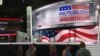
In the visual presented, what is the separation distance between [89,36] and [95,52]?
2.89m

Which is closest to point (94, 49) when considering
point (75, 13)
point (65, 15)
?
point (75, 13)

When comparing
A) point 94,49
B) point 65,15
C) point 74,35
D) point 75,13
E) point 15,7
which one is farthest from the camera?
point 15,7

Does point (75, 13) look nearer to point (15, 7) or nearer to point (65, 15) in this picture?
point (65, 15)

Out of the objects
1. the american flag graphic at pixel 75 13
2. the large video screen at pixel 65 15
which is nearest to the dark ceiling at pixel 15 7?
the large video screen at pixel 65 15

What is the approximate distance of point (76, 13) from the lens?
26.7 meters

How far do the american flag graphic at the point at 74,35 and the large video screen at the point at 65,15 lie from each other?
7.19 feet

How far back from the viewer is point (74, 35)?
23.6 metres

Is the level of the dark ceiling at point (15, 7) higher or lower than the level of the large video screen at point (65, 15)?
higher

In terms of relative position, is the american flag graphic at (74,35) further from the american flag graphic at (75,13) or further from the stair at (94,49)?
the american flag graphic at (75,13)

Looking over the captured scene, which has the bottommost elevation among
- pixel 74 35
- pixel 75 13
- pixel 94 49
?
pixel 94 49

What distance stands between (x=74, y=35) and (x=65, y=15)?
3.96 meters

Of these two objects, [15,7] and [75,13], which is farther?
[15,7]

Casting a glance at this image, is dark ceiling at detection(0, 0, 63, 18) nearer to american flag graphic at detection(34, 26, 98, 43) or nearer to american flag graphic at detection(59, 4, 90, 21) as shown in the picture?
american flag graphic at detection(59, 4, 90, 21)

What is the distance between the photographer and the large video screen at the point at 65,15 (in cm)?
2625
